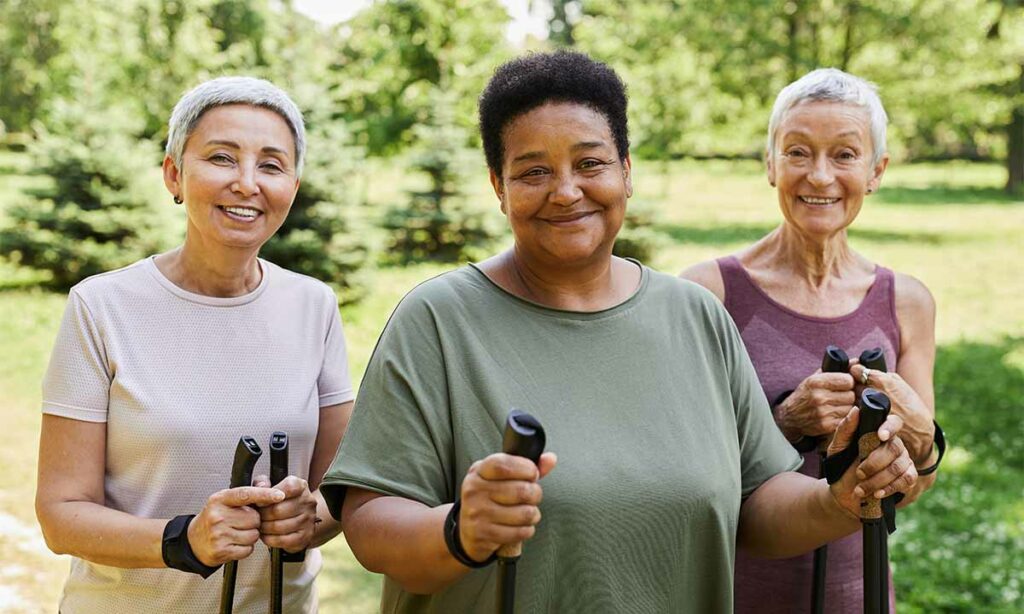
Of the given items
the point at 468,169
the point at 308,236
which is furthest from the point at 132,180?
the point at 468,169

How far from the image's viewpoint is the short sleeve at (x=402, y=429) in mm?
1976

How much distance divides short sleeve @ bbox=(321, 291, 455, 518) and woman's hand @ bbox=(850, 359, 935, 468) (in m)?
1.08

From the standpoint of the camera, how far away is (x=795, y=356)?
2.86 metres

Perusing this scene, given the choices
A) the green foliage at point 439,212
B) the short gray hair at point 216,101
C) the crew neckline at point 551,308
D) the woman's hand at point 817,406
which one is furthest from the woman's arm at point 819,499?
the green foliage at point 439,212

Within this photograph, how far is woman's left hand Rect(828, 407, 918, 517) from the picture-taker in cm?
206

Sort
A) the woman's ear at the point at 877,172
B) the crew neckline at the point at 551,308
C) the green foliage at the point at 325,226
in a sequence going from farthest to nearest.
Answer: the green foliage at the point at 325,226 → the woman's ear at the point at 877,172 → the crew neckline at the point at 551,308

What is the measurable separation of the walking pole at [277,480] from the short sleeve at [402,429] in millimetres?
178

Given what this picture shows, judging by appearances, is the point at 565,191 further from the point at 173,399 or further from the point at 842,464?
the point at 173,399

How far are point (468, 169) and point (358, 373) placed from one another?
19.2 ft

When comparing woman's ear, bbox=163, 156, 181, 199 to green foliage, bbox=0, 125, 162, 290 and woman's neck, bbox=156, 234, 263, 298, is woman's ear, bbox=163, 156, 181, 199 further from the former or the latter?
green foliage, bbox=0, 125, 162, 290

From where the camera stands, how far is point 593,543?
6.68 ft

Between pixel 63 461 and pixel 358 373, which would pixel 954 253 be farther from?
pixel 63 461

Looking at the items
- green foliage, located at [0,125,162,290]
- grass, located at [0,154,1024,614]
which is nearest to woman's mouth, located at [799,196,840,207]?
grass, located at [0,154,1024,614]

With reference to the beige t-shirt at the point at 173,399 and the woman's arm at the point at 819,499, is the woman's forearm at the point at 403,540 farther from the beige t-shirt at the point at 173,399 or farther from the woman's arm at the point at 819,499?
the woman's arm at the point at 819,499
